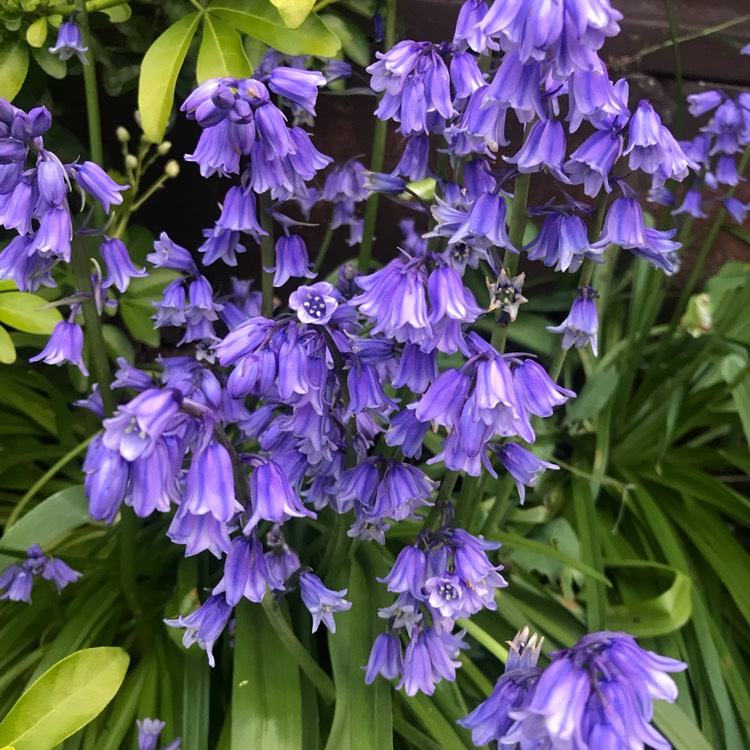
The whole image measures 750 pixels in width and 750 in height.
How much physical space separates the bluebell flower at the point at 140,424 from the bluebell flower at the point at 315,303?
20cm

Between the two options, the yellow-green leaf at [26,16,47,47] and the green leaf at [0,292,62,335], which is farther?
the yellow-green leaf at [26,16,47,47]

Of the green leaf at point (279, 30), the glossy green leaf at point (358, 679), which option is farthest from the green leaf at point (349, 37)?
the glossy green leaf at point (358, 679)

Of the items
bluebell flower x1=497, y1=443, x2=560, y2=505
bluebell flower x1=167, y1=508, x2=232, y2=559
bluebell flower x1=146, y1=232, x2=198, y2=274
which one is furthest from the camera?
bluebell flower x1=146, y1=232, x2=198, y2=274

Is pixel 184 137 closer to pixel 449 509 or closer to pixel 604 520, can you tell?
pixel 449 509

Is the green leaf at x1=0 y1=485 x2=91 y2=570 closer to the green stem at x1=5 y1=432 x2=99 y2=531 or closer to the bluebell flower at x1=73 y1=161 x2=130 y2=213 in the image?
the green stem at x1=5 y1=432 x2=99 y2=531

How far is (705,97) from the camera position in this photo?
5.10ft

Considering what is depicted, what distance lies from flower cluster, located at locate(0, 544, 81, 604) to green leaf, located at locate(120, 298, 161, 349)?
0.54 m

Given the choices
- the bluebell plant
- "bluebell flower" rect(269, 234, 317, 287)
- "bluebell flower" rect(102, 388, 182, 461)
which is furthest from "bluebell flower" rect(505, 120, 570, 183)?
"bluebell flower" rect(102, 388, 182, 461)

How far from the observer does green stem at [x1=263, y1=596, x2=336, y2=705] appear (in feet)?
3.02

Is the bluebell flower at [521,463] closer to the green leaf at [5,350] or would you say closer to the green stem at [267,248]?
the green stem at [267,248]

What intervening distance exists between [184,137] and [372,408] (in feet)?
4.80

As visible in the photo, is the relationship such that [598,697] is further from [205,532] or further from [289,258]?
[289,258]

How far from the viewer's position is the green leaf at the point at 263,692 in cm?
101

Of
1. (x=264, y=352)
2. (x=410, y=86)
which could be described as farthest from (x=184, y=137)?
(x=264, y=352)
